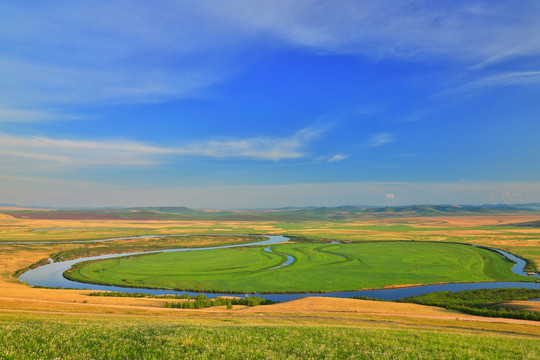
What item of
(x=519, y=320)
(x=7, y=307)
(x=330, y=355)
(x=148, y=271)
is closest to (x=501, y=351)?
(x=330, y=355)

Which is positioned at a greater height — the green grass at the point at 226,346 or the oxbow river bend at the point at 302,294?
the green grass at the point at 226,346

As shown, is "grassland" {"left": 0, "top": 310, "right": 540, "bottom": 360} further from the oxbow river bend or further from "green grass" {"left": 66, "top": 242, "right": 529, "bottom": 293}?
"green grass" {"left": 66, "top": 242, "right": 529, "bottom": 293}

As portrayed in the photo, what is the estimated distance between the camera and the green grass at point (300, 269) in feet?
207

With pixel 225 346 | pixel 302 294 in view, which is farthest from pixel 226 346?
pixel 302 294

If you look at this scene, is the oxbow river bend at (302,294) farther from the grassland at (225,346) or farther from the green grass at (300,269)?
the grassland at (225,346)

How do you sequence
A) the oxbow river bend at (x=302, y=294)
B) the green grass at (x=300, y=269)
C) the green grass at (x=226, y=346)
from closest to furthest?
1. the green grass at (x=226, y=346)
2. the oxbow river bend at (x=302, y=294)
3. the green grass at (x=300, y=269)

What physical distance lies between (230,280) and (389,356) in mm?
57203

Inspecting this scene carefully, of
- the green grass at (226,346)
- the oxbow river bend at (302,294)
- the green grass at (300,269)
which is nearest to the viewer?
the green grass at (226,346)

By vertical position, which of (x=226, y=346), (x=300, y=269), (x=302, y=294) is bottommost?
(x=300, y=269)

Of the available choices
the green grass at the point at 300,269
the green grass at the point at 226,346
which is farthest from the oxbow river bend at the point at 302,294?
the green grass at the point at 226,346

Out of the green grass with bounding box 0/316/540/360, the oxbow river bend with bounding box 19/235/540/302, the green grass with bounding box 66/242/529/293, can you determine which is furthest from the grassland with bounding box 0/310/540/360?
the green grass with bounding box 66/242/529/293

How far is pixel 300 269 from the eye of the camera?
2997 inches

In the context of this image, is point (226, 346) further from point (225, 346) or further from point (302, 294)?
point (302, 294)

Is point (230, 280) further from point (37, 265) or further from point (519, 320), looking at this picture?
point (37, 265)
